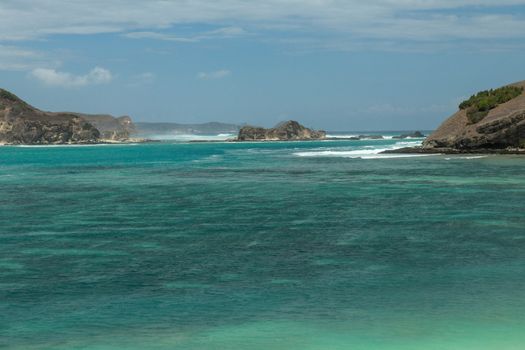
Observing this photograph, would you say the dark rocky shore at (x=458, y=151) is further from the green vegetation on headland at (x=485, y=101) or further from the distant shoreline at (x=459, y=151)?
the green vegetation on headland at (x=485, y=101)

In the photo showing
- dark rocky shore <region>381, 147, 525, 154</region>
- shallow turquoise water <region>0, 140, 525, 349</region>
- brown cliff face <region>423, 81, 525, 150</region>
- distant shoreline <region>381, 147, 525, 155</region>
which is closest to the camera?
shallow turquoise water <region>0, 140, 525, 349</region>

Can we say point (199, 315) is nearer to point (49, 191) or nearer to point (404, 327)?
point (404, 327)

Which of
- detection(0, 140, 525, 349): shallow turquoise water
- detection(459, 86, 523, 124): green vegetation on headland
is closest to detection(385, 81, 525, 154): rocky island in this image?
detection(459, 86, 523, 124): green vegetation on headland

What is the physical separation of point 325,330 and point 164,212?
22.0 m

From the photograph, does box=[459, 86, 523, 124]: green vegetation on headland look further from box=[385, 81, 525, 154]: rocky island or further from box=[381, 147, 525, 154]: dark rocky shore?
box=[381, 147, 525, 154]: dark rocky shore

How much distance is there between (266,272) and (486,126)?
7670 centimetres

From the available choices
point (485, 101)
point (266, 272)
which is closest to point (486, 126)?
point (485, 101)

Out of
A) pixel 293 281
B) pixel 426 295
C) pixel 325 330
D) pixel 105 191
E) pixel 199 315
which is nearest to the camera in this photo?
pixel 325 330

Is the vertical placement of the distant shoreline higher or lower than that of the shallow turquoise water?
higher

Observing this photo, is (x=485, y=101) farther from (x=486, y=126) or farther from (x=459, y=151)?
(x=486, y=126)

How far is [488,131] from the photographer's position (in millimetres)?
90500

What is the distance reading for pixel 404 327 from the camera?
1420cm

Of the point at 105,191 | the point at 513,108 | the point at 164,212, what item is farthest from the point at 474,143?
the point at 164,212

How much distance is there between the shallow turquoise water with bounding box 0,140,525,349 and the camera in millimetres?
14047
